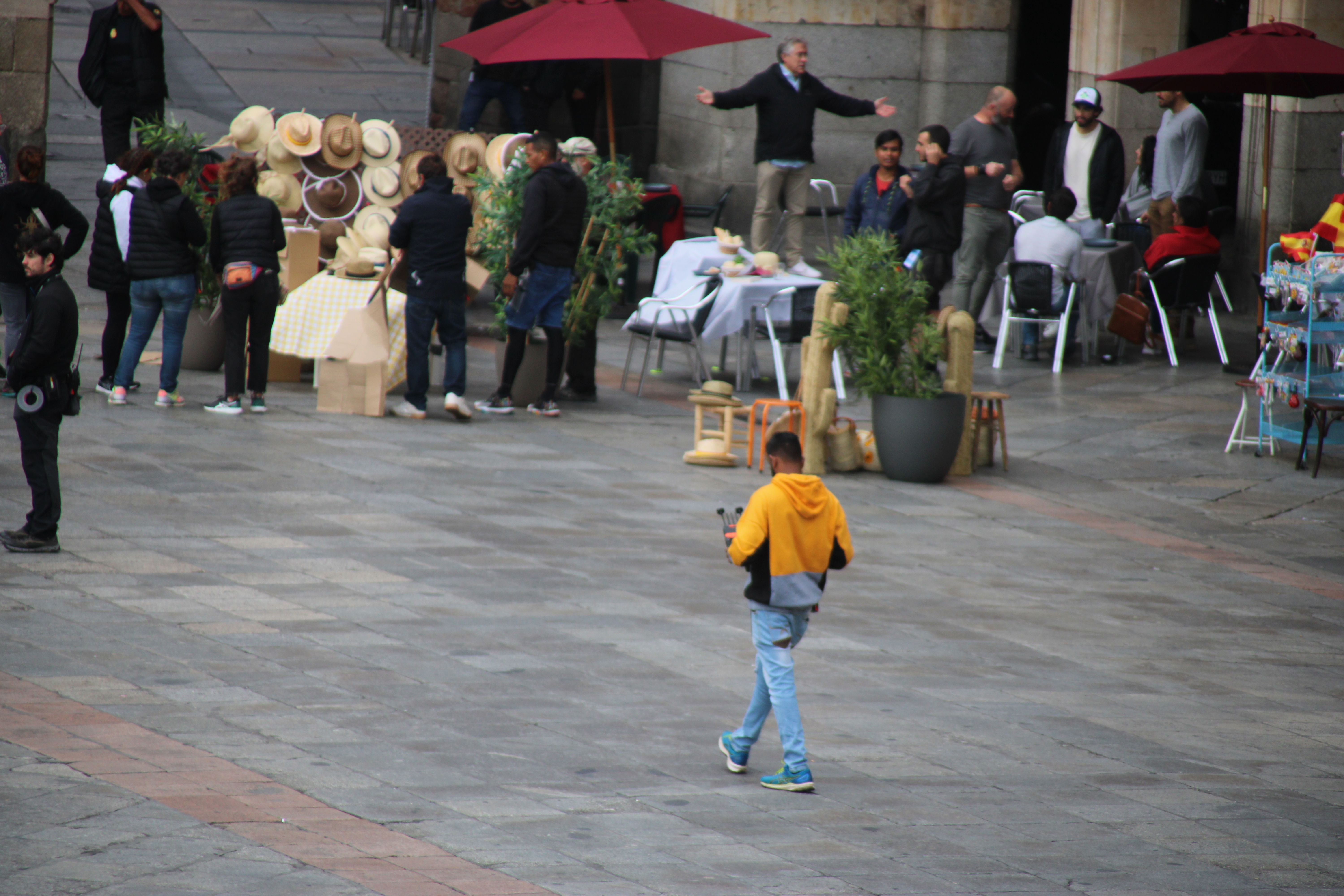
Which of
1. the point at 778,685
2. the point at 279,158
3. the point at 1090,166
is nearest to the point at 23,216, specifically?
the point at 279,158

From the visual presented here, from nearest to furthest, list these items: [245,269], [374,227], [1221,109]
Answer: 1. [245,269]
2. [374,227]
3. [1221,109]

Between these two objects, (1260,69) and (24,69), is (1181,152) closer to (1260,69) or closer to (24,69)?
(1260,69)

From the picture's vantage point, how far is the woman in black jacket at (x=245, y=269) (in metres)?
11.2

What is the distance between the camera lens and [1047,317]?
14195mm

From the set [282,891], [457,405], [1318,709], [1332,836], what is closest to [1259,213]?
[457,405]

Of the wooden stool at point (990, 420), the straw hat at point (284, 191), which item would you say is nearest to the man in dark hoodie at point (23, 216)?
the straw hat at point (284, 191)

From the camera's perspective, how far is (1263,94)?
603 inches

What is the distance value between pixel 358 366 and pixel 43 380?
366 centimetres

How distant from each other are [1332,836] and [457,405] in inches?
282

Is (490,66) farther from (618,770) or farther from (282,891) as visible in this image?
(282,891)

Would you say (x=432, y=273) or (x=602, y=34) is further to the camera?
(x=602, y=34)

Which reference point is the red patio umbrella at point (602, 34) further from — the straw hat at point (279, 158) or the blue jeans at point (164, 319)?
the blue jeans at point (164, 319)

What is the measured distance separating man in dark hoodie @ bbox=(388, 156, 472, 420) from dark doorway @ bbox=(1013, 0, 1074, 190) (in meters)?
11.4

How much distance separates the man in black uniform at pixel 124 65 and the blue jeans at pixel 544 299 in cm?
568
